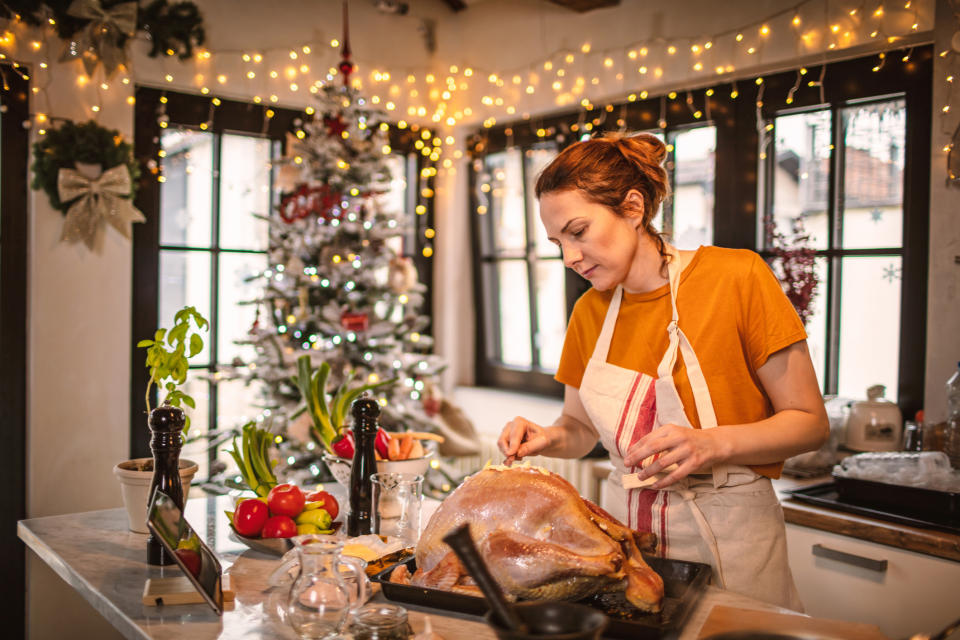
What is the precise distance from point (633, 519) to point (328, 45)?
129 inches

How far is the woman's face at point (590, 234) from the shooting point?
5.60 feet

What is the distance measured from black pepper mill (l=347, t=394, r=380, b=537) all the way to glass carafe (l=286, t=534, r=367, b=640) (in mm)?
545

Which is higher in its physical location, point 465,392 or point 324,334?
point 324,334

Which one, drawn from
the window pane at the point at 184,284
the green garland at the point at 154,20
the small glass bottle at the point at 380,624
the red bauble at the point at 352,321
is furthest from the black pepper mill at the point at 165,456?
the green garland at the point at 154,20

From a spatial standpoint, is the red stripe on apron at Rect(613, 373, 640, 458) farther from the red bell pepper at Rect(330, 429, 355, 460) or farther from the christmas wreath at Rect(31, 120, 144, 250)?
the christmas wreath at Rect(31, 120, 144, 250)

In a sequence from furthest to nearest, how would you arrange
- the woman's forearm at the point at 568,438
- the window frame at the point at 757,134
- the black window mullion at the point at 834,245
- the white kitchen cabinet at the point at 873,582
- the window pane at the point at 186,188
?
1. the window pane at the point at 186,188
2. the black window mullion at the point at 834,245
3. the window frame at the point at 757,134
4. the white kitchen cabinet at the point at 873,582
5. the woman's forearm at the point at 568,438

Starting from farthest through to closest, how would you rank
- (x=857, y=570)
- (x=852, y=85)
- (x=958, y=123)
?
(x=852, y=85) → (x=958, y=123) → (x=857, y=570)

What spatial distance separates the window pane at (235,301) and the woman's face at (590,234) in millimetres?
2560

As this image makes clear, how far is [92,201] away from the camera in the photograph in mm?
3420

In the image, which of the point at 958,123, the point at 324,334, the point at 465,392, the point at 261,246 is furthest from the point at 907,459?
the point at 261,246

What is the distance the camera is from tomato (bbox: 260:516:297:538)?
1.68 metres

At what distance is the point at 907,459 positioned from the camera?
2.45m

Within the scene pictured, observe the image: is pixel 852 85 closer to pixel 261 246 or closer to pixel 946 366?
pixel 946 366

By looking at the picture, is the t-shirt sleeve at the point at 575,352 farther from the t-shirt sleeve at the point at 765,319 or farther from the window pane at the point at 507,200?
the window pane at the point at 507,200
